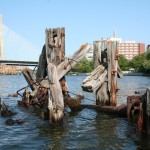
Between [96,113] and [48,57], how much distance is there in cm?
347

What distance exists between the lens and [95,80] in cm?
1540

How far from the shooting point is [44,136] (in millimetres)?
12102

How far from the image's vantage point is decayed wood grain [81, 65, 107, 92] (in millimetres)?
14812

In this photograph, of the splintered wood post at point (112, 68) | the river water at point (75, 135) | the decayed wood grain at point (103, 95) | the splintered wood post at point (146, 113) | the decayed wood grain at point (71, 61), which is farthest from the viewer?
the decayed wood grain at point (103, 95)

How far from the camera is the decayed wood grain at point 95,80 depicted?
14.8 metres

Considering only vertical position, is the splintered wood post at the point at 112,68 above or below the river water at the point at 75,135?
above

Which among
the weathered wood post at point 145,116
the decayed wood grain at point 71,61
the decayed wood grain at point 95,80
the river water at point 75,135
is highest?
the decayed wood grain at point 71,61

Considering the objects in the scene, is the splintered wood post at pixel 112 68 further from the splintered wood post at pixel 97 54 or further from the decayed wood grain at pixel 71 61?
the decayed wood grain at pixel 71 61

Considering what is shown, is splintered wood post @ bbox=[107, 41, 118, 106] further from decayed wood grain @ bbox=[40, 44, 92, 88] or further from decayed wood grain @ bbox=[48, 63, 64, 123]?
decayed wood grain @ bbox=[48, 63, 64, 123]

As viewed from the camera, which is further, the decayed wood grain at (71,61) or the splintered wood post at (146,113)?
the decayed wood grain at (71,61)

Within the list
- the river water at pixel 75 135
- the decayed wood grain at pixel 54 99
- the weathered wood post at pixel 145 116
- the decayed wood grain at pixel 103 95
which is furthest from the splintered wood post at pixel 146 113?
the decayed wood grain at pixel 103 95

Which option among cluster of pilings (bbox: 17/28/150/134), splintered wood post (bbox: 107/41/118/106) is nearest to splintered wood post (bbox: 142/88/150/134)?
cluster of pilings (bbox: 17/28/150/134)

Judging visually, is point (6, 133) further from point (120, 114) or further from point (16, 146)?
point (120, 114)

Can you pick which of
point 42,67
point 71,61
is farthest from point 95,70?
point 42,67
